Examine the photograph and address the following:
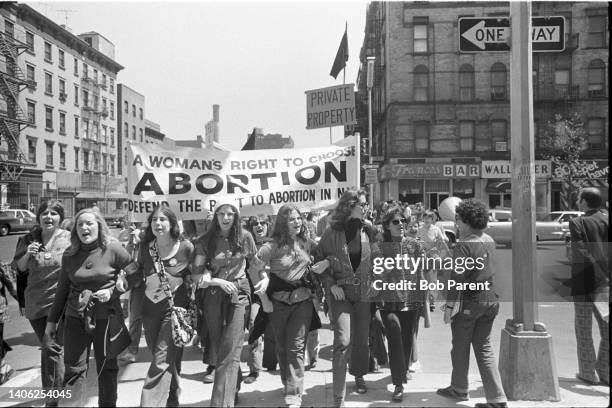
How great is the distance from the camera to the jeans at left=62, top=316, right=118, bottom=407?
3.76 meters

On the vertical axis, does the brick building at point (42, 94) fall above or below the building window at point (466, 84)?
below

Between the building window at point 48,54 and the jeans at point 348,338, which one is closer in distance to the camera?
the jeans at point 348,338

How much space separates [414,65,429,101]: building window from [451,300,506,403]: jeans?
96.9 feet

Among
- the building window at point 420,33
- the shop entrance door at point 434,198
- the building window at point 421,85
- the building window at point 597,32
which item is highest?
the building window at point 420,33

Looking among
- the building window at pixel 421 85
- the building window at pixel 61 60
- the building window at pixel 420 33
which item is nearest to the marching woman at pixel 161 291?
the building window at pixel 61 60

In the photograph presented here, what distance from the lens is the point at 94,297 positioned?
377 cm

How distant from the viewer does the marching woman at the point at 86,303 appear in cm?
377

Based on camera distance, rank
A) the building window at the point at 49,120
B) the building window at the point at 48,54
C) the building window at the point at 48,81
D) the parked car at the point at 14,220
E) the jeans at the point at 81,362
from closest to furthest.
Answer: the jeans at the point at 81,362
the building window at the point at 49,120
the building window at the point at 48,81
the building window at the point at 48,54
the parked car at the point at 14,220

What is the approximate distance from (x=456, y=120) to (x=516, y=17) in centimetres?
2876

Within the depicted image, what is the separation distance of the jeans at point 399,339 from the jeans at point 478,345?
0.46 meters

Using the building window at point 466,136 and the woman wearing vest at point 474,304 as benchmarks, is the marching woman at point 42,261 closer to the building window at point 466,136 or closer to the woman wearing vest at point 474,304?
the woman wearing vest at point 474,304

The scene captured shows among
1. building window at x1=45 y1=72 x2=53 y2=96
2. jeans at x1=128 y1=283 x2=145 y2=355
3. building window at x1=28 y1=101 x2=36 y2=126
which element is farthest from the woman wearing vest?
building window at x1=45 y1=72 x2=53 y2=96

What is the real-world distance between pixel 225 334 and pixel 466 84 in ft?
103

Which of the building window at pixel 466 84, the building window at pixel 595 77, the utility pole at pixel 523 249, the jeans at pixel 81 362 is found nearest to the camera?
the jeans at pixel 81 362
